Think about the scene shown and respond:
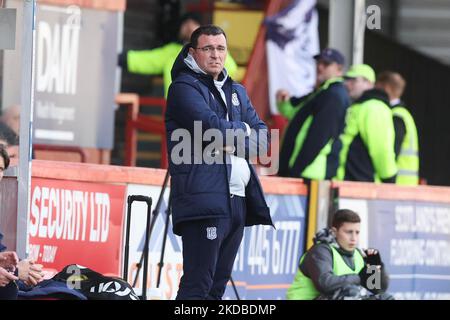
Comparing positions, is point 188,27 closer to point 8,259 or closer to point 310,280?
point 310,280

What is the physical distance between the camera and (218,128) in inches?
331

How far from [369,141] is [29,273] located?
17.8ft

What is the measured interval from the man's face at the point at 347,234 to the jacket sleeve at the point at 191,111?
110 inches

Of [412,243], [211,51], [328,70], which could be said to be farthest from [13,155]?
Answer: [412,243]

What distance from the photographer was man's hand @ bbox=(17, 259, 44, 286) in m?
8.27

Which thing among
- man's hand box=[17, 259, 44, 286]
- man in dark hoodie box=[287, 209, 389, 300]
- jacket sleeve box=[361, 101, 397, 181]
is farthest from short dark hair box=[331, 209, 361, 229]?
man's hand box=[17, 259, 44, 286]

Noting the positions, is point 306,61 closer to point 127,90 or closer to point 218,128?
point 127,90

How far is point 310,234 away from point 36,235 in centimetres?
317

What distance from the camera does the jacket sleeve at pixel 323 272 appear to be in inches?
432

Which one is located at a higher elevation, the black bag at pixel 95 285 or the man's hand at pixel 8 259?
the man's hand at pixel 8 259

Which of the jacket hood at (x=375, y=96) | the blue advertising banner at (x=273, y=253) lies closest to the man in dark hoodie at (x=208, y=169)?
the blue advertising banner at (x=273, y=253)

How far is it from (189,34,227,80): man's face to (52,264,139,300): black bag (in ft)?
4.41

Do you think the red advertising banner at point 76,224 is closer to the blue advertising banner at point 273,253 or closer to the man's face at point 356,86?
the blue advertising banner at point 273,253

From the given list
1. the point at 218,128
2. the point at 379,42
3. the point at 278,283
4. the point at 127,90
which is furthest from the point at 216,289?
the point at 379,42
